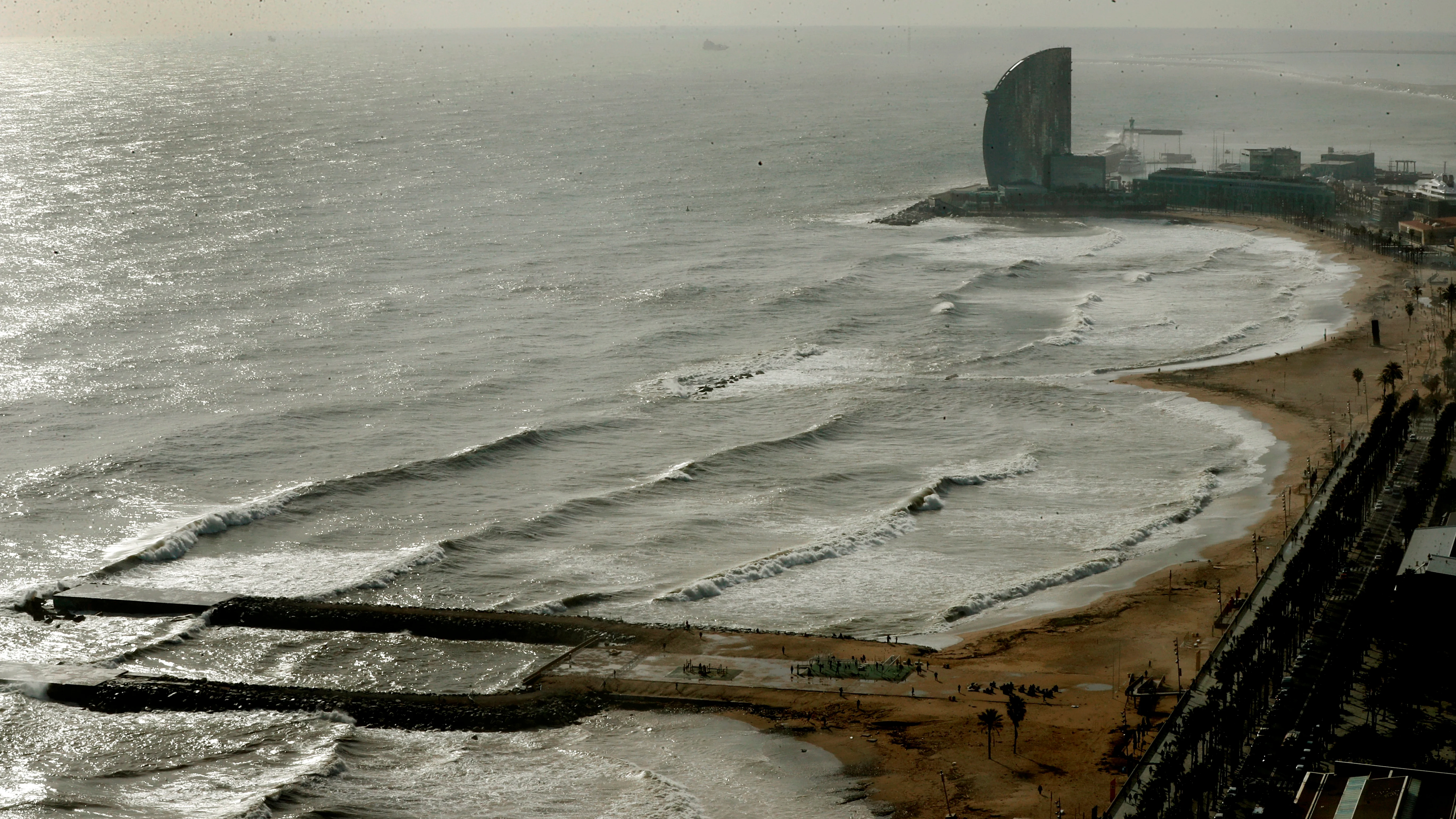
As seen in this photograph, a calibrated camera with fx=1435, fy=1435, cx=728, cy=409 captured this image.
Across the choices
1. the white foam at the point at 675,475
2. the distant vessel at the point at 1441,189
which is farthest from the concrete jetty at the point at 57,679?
the distant vessel at the point at 1441,189

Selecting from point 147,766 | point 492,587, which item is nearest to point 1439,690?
point 492,587

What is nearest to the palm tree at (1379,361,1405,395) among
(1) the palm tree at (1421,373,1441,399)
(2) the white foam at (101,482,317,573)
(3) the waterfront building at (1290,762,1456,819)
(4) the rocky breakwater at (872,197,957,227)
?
(1) the palm tree at (1421,373,1441,399)

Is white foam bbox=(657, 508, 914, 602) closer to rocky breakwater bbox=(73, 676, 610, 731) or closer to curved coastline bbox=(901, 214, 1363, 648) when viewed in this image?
curved coastline bbox=(901, 214, 1363, 648)

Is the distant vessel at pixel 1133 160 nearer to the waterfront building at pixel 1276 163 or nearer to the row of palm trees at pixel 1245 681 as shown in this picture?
the waterfront building at pixel 1276 163

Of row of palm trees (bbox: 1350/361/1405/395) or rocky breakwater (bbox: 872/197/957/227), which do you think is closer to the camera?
row of palm trees (bbox: 1350/361/1405/395)

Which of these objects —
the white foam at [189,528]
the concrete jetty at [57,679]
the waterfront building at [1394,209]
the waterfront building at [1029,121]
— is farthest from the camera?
the waterfront building at [1029,121]
